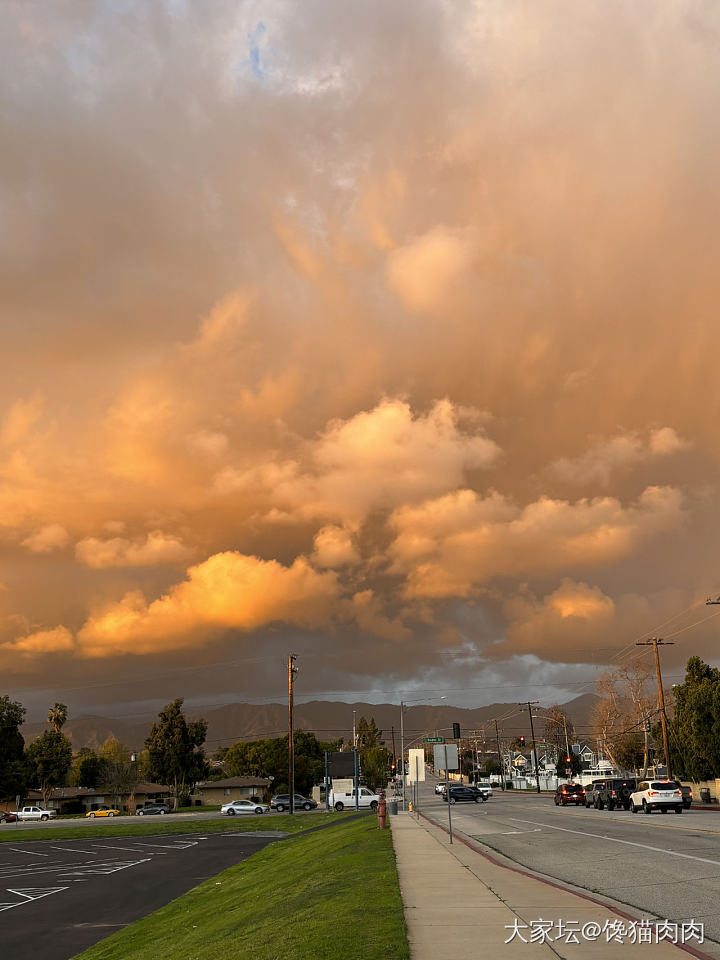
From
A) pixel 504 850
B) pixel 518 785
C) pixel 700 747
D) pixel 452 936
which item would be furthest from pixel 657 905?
pixel 518 785

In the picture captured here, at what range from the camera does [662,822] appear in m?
36.4

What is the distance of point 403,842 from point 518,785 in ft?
406

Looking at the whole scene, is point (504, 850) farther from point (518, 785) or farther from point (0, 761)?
point (518, 785)

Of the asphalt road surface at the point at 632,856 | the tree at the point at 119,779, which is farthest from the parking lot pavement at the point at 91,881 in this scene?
the tree at the point at 119,779

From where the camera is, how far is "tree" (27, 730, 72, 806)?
11994 centimetres

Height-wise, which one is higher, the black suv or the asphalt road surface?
the asphalt road surface

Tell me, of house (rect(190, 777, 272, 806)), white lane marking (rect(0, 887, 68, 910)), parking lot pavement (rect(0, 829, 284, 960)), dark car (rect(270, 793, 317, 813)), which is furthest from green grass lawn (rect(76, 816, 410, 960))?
house (rect(190, 777, 272, 806))

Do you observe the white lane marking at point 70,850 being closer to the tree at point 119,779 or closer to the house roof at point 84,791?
the tree at point 119,779

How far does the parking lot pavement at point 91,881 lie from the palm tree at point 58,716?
106 meters

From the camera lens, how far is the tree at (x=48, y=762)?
11994 centimetres

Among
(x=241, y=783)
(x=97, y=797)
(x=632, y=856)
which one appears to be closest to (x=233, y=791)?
(x=241, y=783)

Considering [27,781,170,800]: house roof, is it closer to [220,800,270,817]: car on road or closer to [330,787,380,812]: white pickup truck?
[220,800,270,817]: car on road

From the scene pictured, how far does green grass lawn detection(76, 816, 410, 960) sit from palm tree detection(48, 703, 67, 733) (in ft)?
443

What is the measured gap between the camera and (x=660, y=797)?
45.2m
